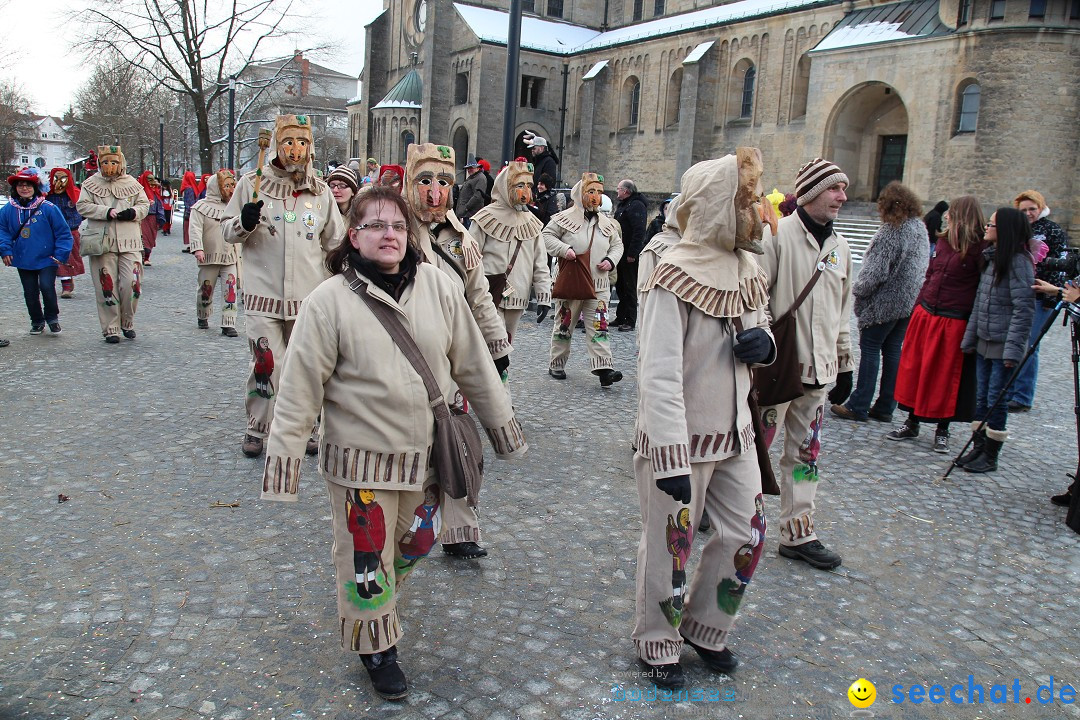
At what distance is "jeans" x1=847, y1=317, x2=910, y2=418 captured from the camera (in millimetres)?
7965

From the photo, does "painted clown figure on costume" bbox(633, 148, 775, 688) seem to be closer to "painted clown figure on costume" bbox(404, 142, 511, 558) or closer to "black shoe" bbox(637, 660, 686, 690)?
"black shoe" bbox(637, 660, 686, 690)

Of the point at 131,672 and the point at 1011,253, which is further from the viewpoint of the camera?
the point at 1011,253

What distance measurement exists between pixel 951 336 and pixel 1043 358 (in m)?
6.09

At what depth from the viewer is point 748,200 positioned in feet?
10.8

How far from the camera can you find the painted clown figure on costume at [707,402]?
10.8ft

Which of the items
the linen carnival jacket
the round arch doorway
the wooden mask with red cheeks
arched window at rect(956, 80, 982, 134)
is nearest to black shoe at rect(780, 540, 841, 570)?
the wooden mask with red cheeks

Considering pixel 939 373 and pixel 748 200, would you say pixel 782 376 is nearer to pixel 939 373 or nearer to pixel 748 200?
pixel 748 200

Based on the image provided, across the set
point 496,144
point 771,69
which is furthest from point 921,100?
point 496,144

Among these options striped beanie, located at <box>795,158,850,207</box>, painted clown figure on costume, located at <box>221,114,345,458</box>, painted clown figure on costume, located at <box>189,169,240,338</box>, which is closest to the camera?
striped beanie, located at <box>795,158,850,207</box>

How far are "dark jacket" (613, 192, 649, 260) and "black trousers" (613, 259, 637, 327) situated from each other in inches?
7.4

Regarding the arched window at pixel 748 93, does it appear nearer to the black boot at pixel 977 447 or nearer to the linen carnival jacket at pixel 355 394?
the black boot at pixel 977 447

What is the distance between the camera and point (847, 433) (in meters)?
7.58

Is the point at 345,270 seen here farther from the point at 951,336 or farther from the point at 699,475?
the point at 951,336

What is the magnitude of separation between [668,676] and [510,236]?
473cm
